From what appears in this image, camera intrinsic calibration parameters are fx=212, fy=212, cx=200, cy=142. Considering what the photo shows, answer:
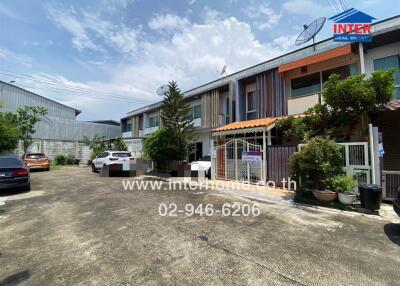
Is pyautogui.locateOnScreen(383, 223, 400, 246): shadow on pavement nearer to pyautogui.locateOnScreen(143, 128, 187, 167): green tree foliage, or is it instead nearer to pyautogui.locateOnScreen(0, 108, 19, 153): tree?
pyautogui.locateOnScreen(143, 128, 187, 167): green tree foliage

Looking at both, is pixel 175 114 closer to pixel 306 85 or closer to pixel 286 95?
pixel 286 95

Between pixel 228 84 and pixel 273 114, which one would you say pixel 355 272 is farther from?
pixel 228 84

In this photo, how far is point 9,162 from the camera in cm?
908

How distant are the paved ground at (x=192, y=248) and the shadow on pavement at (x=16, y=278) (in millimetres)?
14

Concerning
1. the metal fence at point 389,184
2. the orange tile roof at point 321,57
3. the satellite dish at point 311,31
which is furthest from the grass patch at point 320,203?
the satellite dish at point 311,31

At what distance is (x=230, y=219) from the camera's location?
554 centimetres

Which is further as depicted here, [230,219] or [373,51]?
[373,51]

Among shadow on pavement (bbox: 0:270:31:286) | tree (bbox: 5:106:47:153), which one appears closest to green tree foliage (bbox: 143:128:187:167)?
shadow on pavement (bbox: 0:270:31:286)

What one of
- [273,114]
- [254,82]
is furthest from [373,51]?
[254,82]

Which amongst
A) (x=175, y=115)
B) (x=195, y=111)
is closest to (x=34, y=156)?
(x=175, y=115)

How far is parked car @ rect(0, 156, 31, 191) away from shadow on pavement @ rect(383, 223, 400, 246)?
12277 mm

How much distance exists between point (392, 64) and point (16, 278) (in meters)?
13.7

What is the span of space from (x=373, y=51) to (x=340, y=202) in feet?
25.1

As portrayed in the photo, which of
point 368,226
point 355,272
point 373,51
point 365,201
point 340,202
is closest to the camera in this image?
point 355,272
